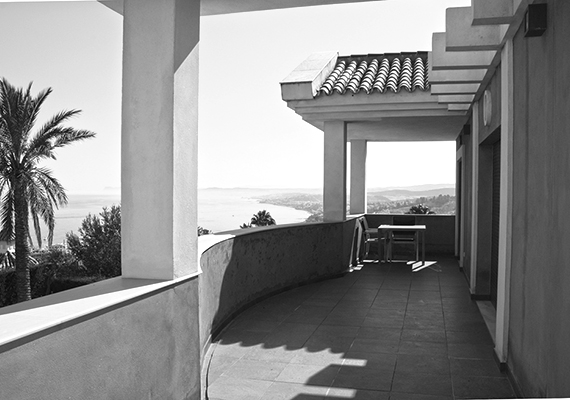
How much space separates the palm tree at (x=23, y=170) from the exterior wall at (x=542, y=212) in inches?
541

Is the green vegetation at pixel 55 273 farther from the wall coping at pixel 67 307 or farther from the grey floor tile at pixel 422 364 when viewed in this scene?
the wall coping at pixel 67 307

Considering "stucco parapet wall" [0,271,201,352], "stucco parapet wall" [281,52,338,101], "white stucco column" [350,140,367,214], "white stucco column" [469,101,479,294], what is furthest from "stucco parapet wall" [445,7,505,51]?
"white stucco column" [350,140,367,214]

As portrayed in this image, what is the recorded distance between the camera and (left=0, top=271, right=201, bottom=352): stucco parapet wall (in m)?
2.19

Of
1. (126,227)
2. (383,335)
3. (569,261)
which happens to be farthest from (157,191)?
(383,335)

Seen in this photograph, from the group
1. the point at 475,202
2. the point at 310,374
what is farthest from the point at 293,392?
the point at 475,202

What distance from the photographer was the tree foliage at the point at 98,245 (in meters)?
20.8

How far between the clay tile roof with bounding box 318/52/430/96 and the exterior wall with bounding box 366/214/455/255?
12.8 feet

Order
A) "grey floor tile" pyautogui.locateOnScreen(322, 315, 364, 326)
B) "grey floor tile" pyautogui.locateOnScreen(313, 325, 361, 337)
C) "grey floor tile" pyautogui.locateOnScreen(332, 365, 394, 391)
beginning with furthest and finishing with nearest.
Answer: "grey floor tile" pyautogui.locateOnScreen(322, 315, 364, 326), "grey floor tile" pyautogui.locateOnScreen(313, 325, 361, 337), "grey floor tile" pyautogui.locateOnScreen(332, 365, 394, 391)

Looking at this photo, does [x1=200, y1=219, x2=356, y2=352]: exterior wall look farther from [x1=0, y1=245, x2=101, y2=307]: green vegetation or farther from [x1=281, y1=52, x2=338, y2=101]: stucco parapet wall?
[x1=0, y1=245, x2=101, y2=307]: green vegetation

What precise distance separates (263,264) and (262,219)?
7199 mm

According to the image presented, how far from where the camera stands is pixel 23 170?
14.8 m

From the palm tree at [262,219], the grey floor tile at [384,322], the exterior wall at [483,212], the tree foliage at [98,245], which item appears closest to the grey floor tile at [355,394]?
the grey floor tile at [384,322]

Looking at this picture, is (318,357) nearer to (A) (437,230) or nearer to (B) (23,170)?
(A) (437,230)

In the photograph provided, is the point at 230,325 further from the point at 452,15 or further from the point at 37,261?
the point at 37,261
